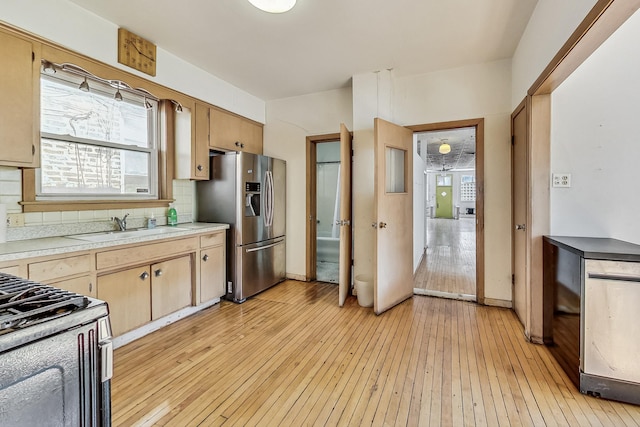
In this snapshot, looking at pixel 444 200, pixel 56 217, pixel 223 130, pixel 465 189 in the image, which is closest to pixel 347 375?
pixel 56 217

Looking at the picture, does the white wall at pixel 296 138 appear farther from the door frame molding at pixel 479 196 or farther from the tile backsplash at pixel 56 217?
the door frame molding at pixel 479 196

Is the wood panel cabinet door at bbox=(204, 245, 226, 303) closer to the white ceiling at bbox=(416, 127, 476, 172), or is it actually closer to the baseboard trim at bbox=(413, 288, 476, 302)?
the baseboard trim at bbox=(413, 288, 476, 302)

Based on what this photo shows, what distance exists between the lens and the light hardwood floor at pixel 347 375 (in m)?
1.61

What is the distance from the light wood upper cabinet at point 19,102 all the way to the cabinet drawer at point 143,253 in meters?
0.80

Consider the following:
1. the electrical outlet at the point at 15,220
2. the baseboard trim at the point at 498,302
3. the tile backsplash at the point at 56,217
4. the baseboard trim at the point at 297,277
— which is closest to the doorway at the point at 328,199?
the baseboard trim at the point at 297,277

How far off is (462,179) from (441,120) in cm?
1405

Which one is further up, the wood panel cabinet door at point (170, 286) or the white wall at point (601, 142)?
the white wall at point (601, 142)

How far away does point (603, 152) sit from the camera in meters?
2.16

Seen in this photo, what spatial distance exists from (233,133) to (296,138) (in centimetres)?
88

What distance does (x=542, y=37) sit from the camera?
83.7 inches

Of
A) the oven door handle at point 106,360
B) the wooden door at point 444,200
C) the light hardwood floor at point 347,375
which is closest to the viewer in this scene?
the oven door handle at point 106,360

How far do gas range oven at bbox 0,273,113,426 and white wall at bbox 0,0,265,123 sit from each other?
2076mm

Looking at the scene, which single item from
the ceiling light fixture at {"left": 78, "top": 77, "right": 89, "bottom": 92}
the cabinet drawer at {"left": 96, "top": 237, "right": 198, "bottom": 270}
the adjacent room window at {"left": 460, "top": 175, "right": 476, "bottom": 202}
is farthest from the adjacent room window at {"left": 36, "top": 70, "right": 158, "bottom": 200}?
the adjacent room window at {"left": 460, "top": 175, "right": 476, "bottom": 202}

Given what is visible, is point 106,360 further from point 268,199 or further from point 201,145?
point 268,199
